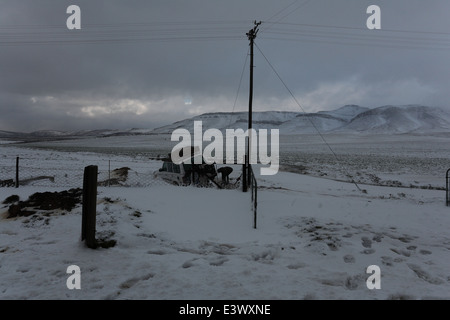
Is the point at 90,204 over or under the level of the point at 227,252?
over

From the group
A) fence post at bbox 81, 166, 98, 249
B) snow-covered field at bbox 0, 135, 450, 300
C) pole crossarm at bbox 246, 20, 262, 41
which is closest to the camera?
snow-covered field at bbox 0, 135, 450, 300

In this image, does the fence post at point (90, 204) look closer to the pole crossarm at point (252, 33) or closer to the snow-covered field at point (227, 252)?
the snow-covered field at point (227, 252)

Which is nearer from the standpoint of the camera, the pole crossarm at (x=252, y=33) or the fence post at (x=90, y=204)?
the fence post at (x=90, y=204)

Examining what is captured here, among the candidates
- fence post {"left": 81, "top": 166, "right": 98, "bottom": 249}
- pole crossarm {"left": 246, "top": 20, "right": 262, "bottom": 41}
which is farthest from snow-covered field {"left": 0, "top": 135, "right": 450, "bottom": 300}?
pole crossarm {"left": 246, "top": 20, "right": 262, "bottom": 41}

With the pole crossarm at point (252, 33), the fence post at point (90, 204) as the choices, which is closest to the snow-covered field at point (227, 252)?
the fence post at point (90, 204)

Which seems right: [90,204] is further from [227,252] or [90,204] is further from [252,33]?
[252,33]

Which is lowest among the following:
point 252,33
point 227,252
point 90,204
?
point 227,252

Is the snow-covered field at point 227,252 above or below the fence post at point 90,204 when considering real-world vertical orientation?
below

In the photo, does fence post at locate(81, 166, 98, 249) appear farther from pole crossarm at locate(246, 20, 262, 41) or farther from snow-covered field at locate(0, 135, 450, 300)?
pole crossarm at locate(246, 20, 262, 41)

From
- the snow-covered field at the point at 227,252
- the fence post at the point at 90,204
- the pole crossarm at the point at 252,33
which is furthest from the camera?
the pole crossarm at the point at 252,33

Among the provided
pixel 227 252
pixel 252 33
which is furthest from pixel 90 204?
pixel 252 33

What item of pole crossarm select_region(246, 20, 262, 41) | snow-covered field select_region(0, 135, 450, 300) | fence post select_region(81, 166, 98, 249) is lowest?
snow-covered field select_region(0, 135, 450, 300)
